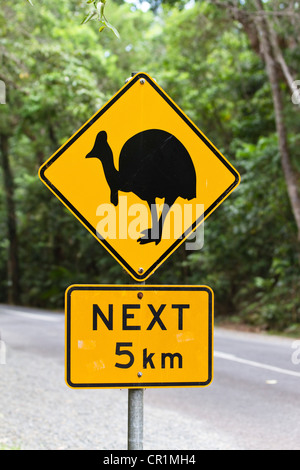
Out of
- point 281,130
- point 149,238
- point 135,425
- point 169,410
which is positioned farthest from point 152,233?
point 281,130

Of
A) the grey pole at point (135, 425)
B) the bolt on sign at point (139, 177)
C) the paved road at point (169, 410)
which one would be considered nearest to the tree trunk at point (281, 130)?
the paved road at point (169, 410)

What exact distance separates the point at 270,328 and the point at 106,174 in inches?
606

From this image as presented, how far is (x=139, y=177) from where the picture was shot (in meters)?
2.69

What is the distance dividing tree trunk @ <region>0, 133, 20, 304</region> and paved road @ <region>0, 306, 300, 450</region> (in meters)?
25.1

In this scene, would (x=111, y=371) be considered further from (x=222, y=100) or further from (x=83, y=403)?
(x=222, y=100)

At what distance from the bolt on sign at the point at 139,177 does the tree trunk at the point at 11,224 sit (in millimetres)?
32489

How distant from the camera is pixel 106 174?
8.85ft

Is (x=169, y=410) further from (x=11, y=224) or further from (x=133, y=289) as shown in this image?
(x=11, y=224)

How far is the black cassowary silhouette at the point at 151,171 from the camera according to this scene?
2680mm

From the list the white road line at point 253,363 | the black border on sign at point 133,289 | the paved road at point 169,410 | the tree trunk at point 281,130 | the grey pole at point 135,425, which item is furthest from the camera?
the tree trunk at point 281,130

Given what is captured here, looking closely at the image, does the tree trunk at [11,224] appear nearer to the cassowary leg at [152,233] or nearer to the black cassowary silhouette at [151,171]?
the black cassowary silhouette at [151,171]

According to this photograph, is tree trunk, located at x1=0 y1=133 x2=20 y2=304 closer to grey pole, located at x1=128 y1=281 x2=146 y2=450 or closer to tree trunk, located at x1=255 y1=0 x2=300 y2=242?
tree trunk, located at x1=255 y1=0 x2=300 y2=242

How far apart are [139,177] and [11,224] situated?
114 feet
